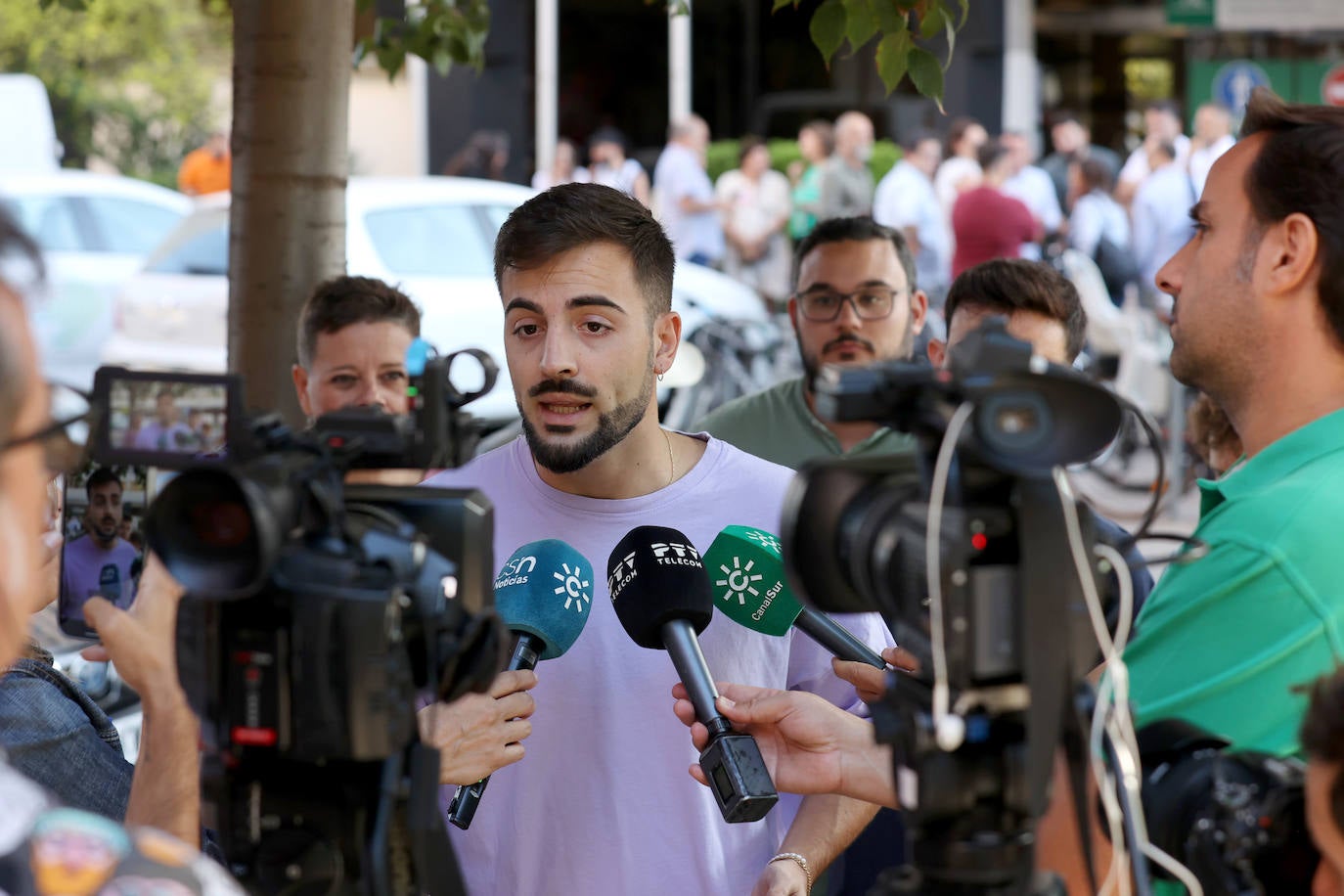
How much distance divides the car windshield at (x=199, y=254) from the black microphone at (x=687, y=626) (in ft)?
26.1

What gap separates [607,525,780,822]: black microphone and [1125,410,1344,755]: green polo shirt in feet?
1.84

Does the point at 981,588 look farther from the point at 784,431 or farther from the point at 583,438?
the point at 784,431

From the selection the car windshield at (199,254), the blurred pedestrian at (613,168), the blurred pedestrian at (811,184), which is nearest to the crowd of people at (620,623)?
the car windshield at (199,254)

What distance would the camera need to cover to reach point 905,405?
6.19 feet

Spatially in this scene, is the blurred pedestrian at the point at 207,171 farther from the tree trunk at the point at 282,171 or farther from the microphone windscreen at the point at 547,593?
the microphone windscreen at the point at 547,593

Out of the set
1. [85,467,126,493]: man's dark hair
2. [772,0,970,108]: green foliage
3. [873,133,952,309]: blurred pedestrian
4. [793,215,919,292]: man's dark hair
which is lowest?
[85,467,126,493]: man's dark hair

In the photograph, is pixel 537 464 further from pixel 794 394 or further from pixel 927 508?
pixel 794 394

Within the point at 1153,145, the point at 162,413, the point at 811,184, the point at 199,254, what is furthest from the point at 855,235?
the point at 811,184

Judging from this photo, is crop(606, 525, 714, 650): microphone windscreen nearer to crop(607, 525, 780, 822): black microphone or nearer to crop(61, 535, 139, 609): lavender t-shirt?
crop(607, 525, 780, 822): black microphone

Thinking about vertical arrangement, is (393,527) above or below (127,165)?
below

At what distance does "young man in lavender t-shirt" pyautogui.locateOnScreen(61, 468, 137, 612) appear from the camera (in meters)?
2.69

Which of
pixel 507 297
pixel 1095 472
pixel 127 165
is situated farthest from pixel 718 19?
pixel 507 297

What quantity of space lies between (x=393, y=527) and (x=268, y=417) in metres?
0.20

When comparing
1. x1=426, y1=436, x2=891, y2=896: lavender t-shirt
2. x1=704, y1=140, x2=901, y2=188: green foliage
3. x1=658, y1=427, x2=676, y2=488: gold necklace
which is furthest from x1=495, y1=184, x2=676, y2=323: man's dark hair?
x1=704, y1=140, x2=901, y2=188: green foliage
